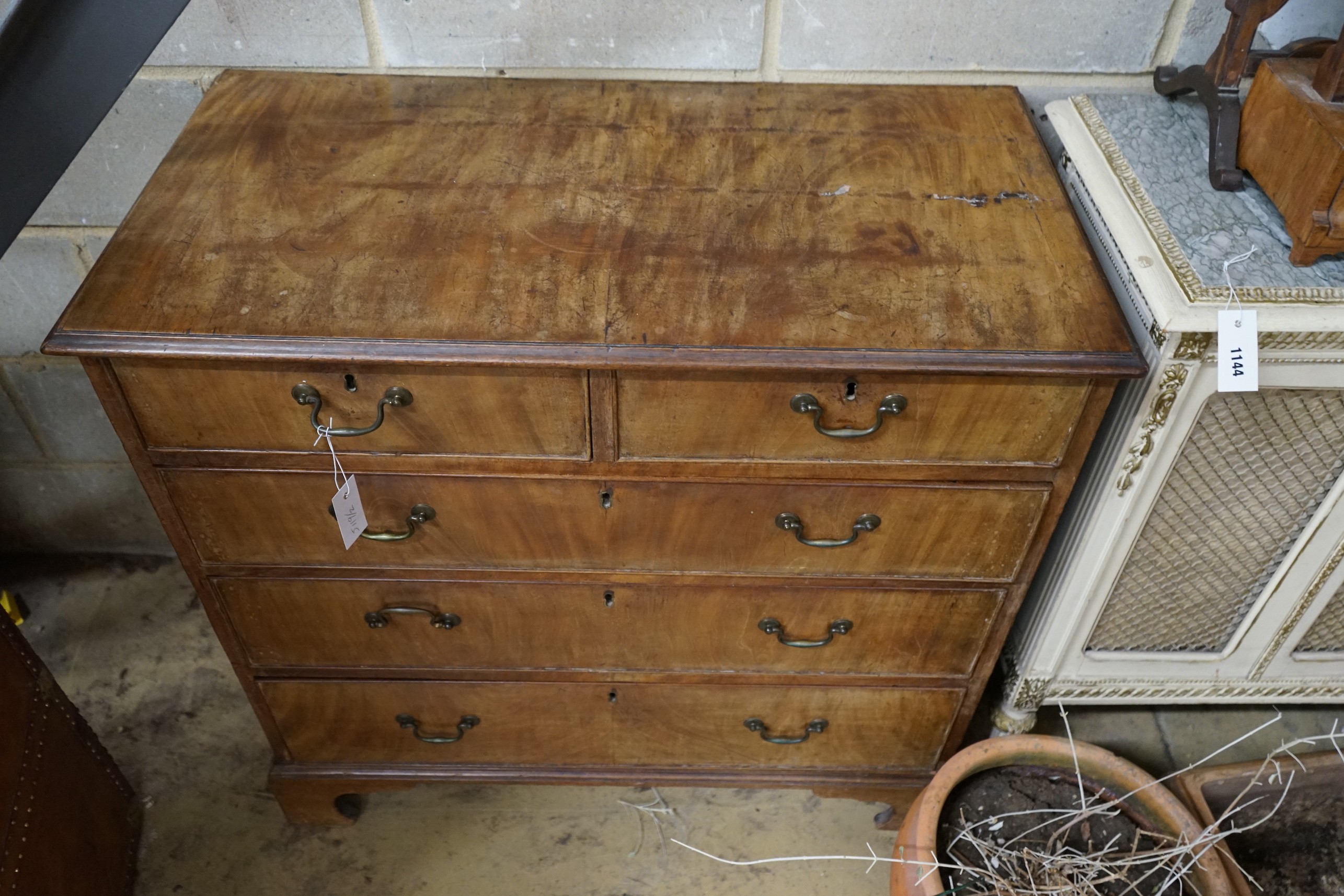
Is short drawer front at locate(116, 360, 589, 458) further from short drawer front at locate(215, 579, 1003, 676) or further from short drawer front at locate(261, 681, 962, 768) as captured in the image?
short drawer front at locate(261, 681, 962, 768)

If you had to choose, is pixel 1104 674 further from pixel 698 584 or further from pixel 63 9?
pixel 63 9

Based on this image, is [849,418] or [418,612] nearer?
[849,418]

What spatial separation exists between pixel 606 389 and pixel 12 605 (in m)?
1.59

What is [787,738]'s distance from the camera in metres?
Result: 1.53

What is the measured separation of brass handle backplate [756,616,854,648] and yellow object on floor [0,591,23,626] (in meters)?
1.55

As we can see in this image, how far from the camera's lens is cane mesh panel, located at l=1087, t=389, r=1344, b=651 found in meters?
1.24

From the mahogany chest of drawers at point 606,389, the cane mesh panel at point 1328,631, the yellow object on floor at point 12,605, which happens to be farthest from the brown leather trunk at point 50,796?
the cane mesh panel at point 1328,631

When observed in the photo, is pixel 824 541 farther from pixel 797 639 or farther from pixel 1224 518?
pixel 1224 518

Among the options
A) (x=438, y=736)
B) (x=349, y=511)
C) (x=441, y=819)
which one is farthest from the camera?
(x=441, y=819)

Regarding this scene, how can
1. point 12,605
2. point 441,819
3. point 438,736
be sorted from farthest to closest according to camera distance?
point 12,605, point 441,819, point 438,736

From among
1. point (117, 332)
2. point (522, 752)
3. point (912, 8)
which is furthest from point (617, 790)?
point (912, 8)

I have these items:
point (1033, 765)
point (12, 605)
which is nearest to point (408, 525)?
point (1033, 765)

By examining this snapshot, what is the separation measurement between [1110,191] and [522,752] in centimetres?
120

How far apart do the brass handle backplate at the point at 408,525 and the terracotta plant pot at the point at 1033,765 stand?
811 millimetres
